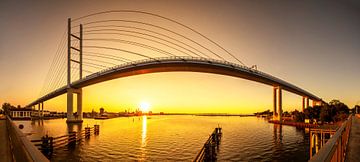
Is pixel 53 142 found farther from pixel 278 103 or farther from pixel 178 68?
pixel 278 103

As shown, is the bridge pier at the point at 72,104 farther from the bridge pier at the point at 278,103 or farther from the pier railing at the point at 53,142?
the bridge pier at the point at 278,103

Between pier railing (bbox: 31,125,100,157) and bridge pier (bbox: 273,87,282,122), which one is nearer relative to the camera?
pier railing (bbox: 31,125,100,157)

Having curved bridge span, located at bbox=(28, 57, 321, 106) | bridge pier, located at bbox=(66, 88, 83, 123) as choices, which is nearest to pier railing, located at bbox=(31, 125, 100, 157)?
curved bridge span, located at bbox=(28, 57, 321, 106)

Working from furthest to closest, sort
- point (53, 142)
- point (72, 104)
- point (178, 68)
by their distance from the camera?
point (72, 104) < point (178, 68) < point (53, 142)

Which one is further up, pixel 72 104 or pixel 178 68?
pixel 178 68

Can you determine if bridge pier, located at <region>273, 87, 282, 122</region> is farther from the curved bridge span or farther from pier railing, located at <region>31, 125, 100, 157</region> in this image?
pier railing, located at <region>31, 125, 100, 157</region>

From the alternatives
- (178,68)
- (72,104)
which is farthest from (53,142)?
(72,104)

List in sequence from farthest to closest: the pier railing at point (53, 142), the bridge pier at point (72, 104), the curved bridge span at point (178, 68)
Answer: the bridge pier at point (72, 104), the curved bridge span at point (178, 68), the pier railing at point (53, 142)

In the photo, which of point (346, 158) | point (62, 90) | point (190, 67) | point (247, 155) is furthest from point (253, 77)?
point (346, 158)

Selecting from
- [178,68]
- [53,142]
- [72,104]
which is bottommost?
[53,142]

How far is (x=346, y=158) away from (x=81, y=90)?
260 ft

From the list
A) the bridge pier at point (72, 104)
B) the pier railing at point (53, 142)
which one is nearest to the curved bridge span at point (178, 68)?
the bridge pier at point (72, 104)

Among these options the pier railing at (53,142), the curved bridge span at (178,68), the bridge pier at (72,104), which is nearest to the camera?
the pier railing at (53,142)

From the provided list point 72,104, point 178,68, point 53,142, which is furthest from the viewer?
point 72,104
